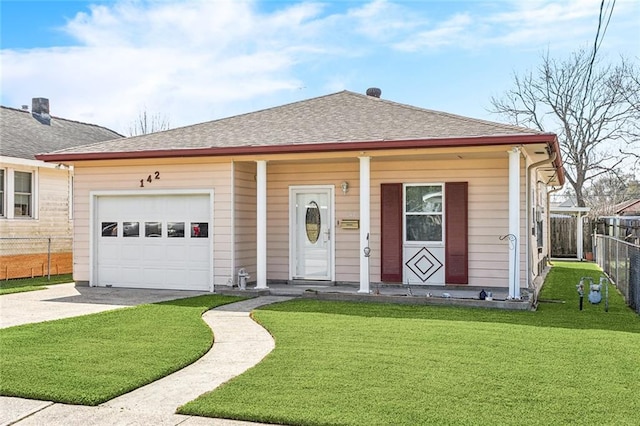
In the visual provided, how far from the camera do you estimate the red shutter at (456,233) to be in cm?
1205

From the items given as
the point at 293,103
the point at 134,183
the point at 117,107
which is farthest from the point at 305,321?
the point at 117,107

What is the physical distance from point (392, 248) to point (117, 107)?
1158 inches

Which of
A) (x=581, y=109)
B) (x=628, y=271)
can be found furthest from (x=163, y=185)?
(x=581, y=109)

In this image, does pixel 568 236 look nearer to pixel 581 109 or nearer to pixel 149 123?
pixel 581 109

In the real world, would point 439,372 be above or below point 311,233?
below

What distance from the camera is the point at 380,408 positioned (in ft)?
15.8

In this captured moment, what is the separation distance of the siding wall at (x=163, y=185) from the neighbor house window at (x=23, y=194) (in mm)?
3375

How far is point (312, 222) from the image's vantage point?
1330 cm

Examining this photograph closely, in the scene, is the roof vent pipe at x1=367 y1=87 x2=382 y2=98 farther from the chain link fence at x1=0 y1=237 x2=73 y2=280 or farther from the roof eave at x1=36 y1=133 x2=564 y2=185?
the chain link fence at x1=0 y1=237 x2=73 y2=280

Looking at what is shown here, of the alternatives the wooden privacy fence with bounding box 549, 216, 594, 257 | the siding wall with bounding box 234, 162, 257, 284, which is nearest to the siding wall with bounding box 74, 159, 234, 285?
the siding wall with bounding box 234, 162, 257, 284

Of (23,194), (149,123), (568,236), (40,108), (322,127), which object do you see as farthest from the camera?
(149,123)

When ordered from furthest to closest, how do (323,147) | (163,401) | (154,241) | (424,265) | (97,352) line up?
(154,241), (424,265), (323,147), (97,352), (163,401)

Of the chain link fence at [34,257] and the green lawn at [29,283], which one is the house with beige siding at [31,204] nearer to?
the chain link fence at [34,257]

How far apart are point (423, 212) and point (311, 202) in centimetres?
238
